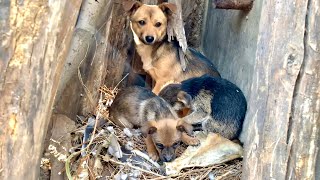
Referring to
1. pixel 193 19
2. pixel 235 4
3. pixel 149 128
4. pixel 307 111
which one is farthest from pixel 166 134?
pixel 193 19

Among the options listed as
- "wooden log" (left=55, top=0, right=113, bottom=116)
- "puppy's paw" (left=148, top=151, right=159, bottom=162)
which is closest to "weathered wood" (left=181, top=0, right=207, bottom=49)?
"wooden log" (left=55, top=0, right=113, bottom=116)

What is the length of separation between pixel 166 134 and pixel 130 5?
5.42ft

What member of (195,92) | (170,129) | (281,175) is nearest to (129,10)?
(195,92)

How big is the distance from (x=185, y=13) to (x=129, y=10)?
3.96 feet

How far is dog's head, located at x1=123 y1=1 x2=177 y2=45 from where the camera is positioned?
20.2 feet

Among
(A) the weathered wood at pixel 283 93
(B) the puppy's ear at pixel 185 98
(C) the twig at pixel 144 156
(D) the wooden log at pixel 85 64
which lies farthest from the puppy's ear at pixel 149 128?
(A) the weathered wood at pixel 283 93

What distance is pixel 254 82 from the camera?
162 inches

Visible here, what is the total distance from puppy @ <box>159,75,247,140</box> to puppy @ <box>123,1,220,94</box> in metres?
0.75

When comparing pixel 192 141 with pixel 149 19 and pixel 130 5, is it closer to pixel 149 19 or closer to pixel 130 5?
pixel 149 19

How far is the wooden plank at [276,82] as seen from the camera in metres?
3.91

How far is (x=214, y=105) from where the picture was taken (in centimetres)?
541

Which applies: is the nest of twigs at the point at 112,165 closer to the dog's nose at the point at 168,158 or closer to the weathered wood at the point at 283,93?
the dog's nose at the point at 168,158

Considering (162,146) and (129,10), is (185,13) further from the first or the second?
(162,146)

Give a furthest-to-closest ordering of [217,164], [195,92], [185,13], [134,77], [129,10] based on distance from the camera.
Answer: [185,13]
[134,77]
[129,10]
[195,92]
[217,164]
